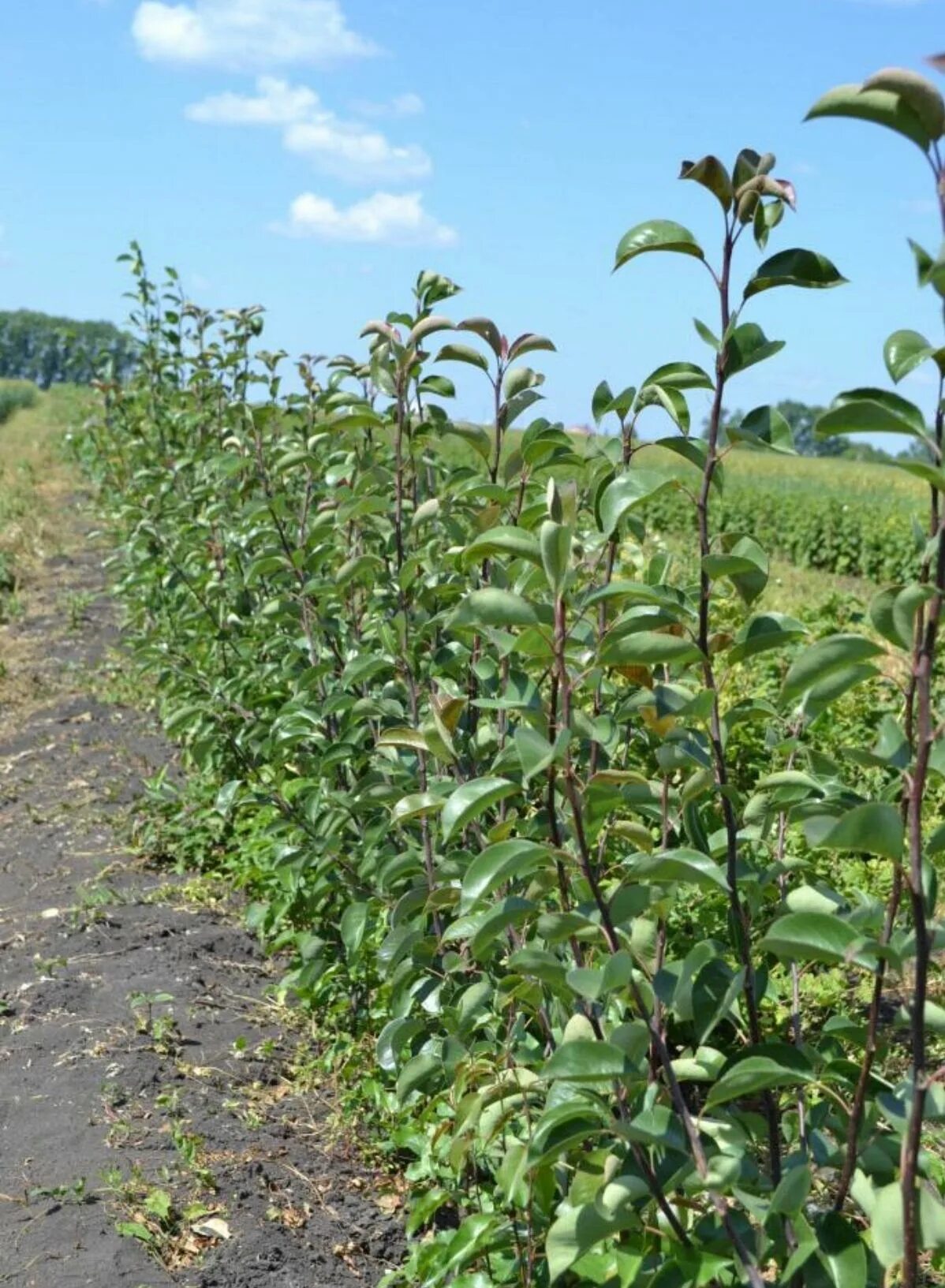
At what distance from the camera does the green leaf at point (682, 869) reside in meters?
1.50

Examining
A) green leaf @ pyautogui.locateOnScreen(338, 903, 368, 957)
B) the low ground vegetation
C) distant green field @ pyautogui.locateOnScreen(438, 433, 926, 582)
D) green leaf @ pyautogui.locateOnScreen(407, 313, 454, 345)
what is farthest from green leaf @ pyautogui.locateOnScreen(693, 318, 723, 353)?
distant green field @ pyautogui.locateOnScreen(438, 433, 926, 582)

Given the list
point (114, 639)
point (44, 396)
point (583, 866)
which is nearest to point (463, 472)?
point (583, 866)

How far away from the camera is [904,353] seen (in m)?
1.36

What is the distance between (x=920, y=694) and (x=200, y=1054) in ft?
8.01

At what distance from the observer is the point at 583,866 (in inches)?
63.2

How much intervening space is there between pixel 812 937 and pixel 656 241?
0.79 m

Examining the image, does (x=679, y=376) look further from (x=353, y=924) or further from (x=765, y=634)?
(x=353, y=924)

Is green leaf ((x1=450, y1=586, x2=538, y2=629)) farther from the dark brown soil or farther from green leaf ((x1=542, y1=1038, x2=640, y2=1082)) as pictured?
the dark brown soil

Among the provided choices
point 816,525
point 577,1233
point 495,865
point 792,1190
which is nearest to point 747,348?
point 495,865

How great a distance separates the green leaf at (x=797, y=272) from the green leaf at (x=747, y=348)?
0.23 feet

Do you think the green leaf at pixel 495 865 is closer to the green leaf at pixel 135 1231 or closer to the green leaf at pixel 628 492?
the green leaf at pixel 628 492

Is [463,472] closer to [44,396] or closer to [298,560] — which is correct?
[298,560]

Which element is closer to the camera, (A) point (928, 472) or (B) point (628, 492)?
(A) point (928, 472)

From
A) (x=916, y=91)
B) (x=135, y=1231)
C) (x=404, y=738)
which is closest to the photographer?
(x=916, y=91)
